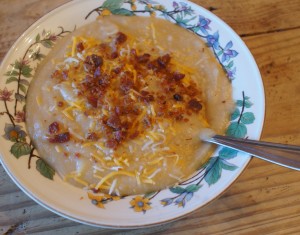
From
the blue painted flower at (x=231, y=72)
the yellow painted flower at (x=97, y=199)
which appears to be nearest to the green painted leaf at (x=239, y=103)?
the blue painted flower at (x=231, y=72)

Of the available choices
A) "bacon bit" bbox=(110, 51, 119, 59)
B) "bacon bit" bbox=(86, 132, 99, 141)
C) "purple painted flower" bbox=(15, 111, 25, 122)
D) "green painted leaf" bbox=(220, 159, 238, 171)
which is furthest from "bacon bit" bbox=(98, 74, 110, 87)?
"green painted leaf" bbox=(220, 159, 238, 171)

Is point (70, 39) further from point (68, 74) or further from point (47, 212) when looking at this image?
point (47, 212)

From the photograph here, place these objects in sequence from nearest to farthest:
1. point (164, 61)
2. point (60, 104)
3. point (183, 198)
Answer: point (183, 198) < point (60, 104) < point (164, 61)

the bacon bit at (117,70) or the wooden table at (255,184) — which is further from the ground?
the bacon bit at (117,70)

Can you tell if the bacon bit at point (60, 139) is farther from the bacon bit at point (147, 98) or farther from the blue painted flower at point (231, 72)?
the blue painted flower at point (231, 72)

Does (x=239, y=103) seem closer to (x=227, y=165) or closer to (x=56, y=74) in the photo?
(x=227, y=165)

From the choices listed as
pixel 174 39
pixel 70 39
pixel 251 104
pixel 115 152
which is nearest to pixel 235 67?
pixel 251 104

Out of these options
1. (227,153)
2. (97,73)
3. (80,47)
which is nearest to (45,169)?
(97,73)
